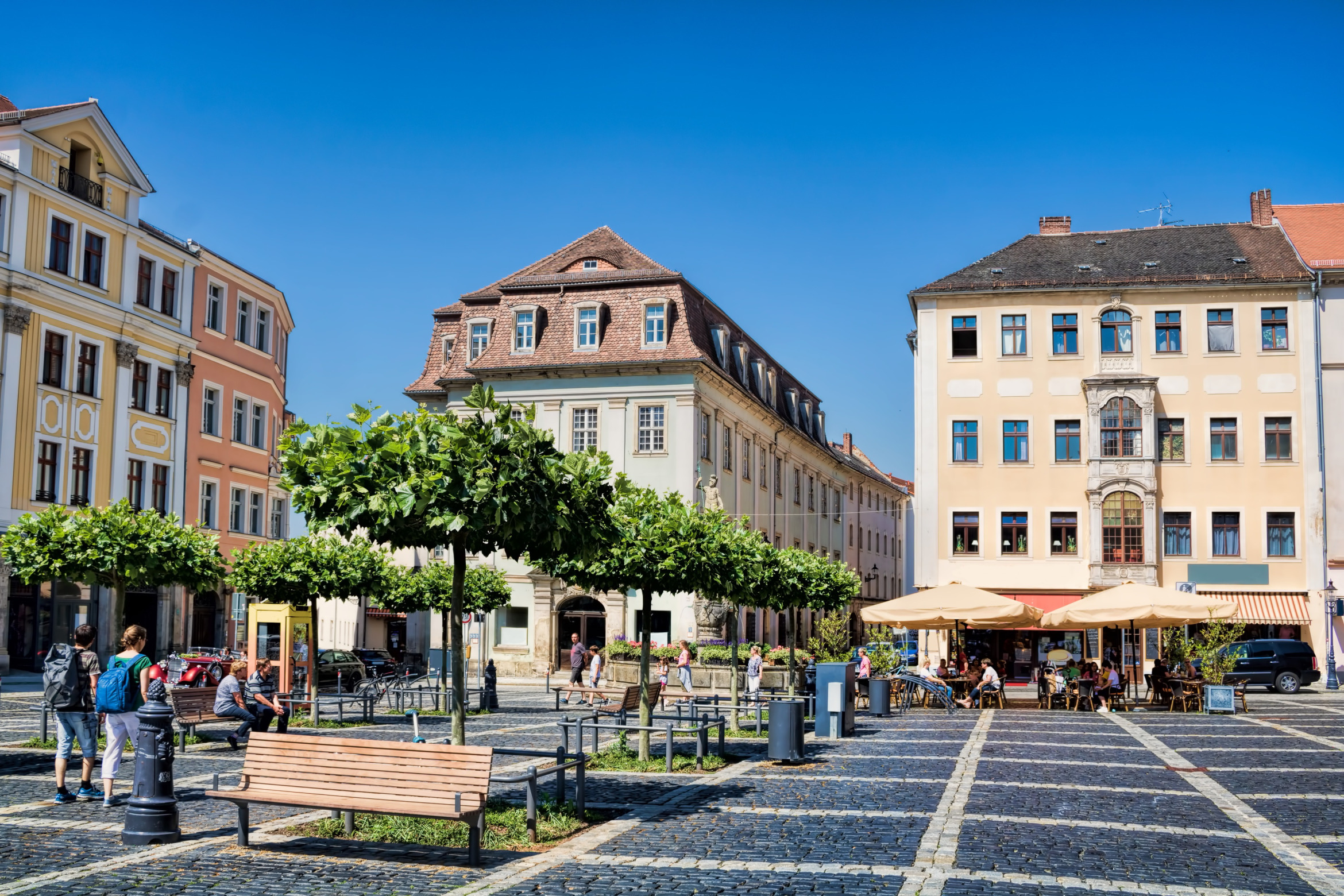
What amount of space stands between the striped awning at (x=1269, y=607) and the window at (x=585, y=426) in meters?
20.8

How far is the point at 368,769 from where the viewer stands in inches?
396

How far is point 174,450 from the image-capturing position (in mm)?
42844

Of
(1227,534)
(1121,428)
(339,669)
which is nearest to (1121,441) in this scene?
(1121,428)

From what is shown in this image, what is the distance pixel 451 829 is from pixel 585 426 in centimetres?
3633

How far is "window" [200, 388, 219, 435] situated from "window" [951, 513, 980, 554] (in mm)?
25256

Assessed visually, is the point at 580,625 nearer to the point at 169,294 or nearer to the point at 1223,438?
the point at 169,294

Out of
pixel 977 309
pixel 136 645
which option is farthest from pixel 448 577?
pixel 136 645

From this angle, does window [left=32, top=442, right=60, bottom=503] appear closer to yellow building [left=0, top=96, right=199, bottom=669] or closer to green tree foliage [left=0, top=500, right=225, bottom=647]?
yellow building [left=0, top=96, right=199, bottom=669]

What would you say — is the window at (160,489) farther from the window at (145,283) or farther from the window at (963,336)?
the window at (963,336)

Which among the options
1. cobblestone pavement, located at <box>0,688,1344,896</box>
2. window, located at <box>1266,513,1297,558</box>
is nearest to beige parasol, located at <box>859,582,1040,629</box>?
cobblestone pavement, located at <box>0,688,1344,896</box>

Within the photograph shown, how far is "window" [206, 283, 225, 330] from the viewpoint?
4503 centimetres

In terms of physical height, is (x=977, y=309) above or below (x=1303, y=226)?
below

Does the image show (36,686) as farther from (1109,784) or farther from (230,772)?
(1109,784)

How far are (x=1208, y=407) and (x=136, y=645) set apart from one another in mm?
35979
